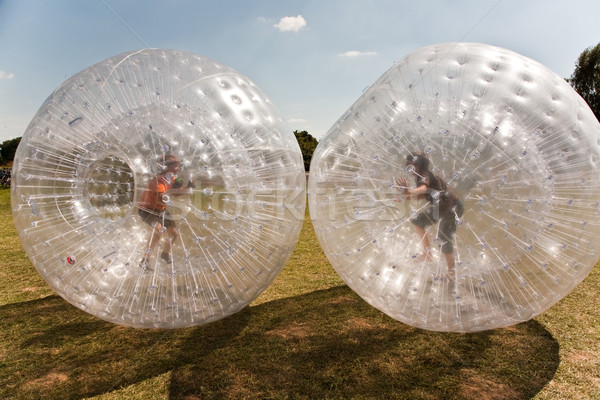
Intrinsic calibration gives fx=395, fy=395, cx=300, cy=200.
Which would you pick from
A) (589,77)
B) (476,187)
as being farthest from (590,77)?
(476,187)

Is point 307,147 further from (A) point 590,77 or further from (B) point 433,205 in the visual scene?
(B) point 433,205

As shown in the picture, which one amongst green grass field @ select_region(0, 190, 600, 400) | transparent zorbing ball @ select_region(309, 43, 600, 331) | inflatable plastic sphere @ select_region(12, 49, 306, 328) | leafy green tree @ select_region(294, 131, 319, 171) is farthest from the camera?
leafy green tree @ select_region(294, 131, 319, 171)

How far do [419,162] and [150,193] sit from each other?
58.6 inches

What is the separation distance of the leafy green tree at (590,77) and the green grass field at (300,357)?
25566mm

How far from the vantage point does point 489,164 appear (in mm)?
2070

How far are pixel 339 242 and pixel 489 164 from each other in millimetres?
949

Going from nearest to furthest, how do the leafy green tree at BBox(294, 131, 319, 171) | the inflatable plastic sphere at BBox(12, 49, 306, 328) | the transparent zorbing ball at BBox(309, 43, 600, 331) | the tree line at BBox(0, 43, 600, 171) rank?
the transparent zorbing ball at BBox(309, 43, 600, 331), the inflatable plastic sphere at BBox(12, 49, 306, 328), the leafy green tree at BBox(294, 131, 319, 171), the tree line at BBox(0, 43, 600, 171)

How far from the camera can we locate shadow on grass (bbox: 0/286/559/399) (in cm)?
238

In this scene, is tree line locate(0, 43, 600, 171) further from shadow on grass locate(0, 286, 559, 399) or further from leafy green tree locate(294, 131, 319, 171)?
shadow on grass locate(0, 286, 559, 399)

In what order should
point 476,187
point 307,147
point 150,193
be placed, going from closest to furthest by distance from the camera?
point 476,187, point 150,193, point 307,147

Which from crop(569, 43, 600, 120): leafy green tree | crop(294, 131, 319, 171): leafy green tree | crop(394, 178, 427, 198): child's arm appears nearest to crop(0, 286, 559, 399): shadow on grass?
crop(394, 178, 427, 198): child's arm

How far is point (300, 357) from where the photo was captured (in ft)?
8.84

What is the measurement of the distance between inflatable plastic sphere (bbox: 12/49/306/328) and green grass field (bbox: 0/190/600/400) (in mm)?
440

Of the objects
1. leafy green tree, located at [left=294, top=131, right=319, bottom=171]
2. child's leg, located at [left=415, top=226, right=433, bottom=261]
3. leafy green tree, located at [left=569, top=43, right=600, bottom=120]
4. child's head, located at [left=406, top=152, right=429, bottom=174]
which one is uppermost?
leafy green tree, located at [left=569, top=43, right=600, bottom=120]
